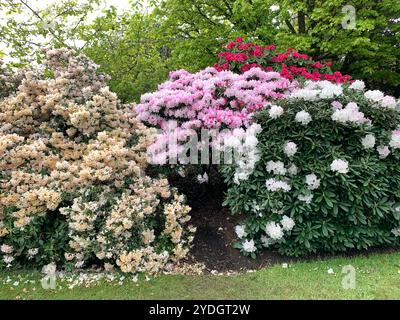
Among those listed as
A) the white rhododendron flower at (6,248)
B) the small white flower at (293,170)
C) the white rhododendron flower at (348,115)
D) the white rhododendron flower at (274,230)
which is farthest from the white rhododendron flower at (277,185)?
the white rhododendron flower at (6,248)

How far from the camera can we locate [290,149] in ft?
15.5

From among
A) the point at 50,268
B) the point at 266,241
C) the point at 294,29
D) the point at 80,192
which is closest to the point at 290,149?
the point at 266,241

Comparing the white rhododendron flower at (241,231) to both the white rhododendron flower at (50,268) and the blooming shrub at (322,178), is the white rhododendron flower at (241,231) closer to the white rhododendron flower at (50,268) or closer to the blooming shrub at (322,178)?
the blooming shrub at (322,178)

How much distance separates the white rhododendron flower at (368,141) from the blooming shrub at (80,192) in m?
2.23

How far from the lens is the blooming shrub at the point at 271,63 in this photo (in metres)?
6.39

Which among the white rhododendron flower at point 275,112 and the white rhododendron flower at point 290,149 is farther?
the white rhododendron flower at point 275,112

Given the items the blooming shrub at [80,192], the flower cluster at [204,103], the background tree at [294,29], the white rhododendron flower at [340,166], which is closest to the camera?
the blooming shrub at [80,192]

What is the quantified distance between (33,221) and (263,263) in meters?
2.64

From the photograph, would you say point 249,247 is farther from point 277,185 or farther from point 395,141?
point 395,141

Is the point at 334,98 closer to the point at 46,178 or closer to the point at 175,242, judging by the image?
the point at 175,242

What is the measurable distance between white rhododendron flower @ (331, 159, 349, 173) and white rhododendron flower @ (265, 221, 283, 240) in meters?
0.90

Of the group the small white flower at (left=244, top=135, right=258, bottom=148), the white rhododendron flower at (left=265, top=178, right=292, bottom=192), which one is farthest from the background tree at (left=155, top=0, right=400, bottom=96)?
the white rhododendron flower at (left=265, top=178, right=292, bottom=192)

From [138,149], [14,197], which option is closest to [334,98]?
[138,149]

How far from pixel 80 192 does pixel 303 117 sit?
2.67 m
